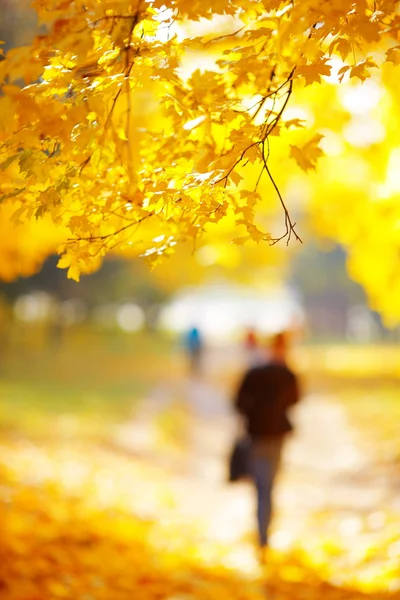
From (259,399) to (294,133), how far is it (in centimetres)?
233

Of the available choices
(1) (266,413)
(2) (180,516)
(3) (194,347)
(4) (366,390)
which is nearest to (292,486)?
(2) (180,516)

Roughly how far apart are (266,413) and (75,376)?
1716cm

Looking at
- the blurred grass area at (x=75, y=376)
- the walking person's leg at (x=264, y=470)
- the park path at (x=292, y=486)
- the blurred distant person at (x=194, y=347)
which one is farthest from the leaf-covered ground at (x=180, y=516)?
the blurred distant person at (x=194, y=347)

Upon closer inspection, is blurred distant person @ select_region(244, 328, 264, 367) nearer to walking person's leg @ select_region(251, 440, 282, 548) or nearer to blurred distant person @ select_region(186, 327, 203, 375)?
walking person's leg @ select_region(251, 440, 282, 548)

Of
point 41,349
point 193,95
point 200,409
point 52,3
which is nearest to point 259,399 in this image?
point 193,95

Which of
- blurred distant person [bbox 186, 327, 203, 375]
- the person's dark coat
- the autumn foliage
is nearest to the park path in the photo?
the person's dark coat

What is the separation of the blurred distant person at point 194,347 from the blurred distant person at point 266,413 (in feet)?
55.2

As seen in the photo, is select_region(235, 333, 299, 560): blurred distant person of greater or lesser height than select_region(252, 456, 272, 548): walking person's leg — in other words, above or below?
above

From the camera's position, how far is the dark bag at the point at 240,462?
5883 millimetres

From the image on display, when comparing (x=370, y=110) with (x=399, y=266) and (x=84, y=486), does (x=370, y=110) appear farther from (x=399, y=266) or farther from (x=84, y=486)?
(x=84, y=486)

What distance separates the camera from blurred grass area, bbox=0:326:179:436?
1354 centimetres

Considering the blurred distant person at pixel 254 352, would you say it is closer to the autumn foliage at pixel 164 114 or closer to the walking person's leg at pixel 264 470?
the walking person's leg at pixel 264 470

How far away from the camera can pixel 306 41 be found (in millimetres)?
2793

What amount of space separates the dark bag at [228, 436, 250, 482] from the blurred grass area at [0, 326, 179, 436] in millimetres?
6695
